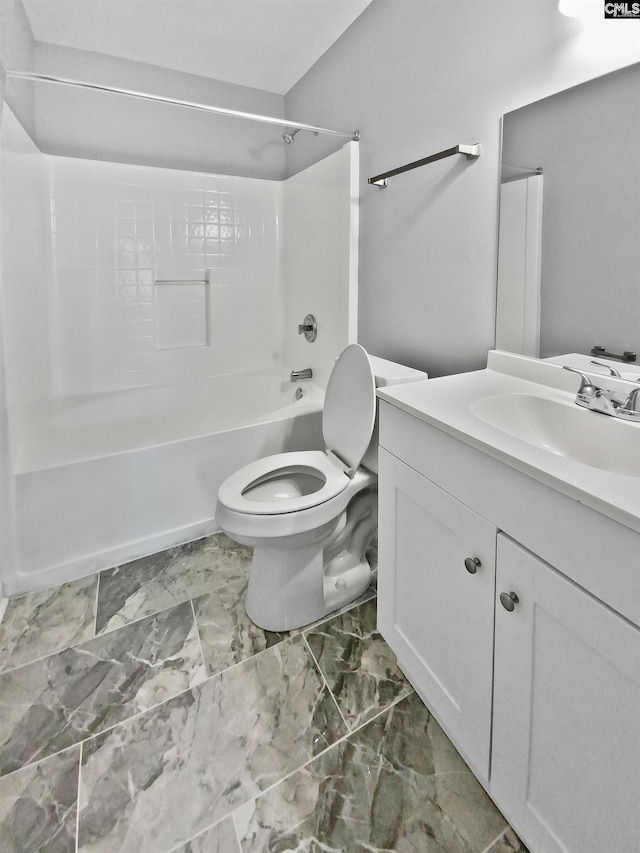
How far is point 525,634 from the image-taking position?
2.70 feet

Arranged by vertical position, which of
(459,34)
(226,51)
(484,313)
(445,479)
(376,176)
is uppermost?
(226,51)

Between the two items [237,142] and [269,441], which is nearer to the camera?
[269,441]

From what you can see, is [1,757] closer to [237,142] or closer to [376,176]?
[376,176]

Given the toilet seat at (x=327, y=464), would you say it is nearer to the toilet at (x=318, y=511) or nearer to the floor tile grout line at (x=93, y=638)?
→ the toilet at (x=318, y=511)

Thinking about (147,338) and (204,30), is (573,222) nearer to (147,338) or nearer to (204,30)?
(204,30)

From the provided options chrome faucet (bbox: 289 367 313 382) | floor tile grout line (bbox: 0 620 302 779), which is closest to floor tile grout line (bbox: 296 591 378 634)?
floor tile grout line (bbox: 0 620 302 779)

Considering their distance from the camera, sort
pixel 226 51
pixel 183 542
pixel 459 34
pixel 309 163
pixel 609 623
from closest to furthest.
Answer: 1. pixel 609 623
2. pixel 459 34
3. pixel 183 542
4. pixel 226 51
5. pixel 309 163

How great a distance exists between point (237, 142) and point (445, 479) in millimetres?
2566

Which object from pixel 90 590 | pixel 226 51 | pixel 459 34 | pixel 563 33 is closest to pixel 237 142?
pixel 226 51

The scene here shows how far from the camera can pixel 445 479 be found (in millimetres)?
1018

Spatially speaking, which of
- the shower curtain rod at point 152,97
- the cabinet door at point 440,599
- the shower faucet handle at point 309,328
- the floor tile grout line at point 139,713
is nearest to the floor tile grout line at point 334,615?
the floor tile grout line at point 139,713

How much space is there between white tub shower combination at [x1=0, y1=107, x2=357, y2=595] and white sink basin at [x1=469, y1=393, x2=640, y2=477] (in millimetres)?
1138

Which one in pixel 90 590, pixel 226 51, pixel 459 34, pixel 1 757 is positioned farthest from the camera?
pixel 226 51

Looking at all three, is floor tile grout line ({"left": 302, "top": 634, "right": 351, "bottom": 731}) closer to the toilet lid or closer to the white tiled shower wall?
the toilet lid
